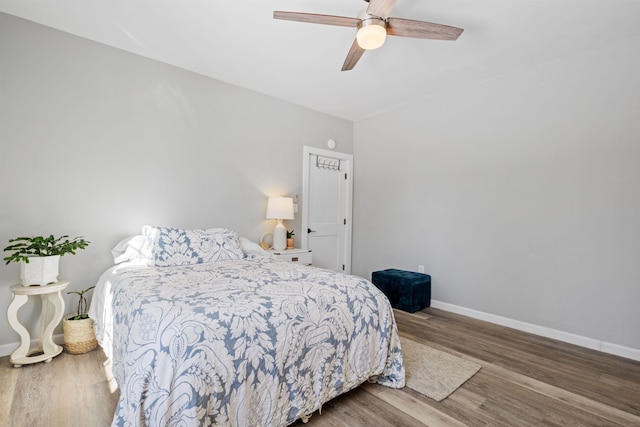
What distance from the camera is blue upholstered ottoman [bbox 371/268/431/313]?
3.61m

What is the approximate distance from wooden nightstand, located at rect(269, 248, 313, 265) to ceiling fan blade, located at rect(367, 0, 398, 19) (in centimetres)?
252

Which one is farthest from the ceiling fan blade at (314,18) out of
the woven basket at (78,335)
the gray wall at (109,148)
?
the woven basket at (78,335)

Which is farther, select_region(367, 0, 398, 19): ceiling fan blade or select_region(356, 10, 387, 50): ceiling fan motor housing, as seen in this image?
select_region(356, 10, 387, 50): ceiling fan motor housing

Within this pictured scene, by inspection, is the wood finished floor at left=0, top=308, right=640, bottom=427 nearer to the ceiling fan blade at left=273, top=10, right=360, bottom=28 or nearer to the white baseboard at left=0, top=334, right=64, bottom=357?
the white baseboard at left=0, top=334, right=64, bottom=357

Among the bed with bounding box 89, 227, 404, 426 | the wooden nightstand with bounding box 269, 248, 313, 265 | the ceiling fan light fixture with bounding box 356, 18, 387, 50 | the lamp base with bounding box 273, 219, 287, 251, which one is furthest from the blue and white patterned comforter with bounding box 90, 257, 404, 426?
the ceiling fan light fixture with bounding box 356, 18, 387, 50

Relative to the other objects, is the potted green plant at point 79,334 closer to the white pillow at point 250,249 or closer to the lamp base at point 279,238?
the white pillow at point 250,249

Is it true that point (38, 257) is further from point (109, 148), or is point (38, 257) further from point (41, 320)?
point (109, 148)

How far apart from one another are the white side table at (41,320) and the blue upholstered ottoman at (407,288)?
10.2 ft

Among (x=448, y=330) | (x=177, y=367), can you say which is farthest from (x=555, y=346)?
(x=177, y=367)

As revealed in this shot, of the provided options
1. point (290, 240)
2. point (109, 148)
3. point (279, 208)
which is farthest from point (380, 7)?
point (290, 240)

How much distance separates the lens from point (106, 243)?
2.79 metres

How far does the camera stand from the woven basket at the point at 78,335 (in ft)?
8.05

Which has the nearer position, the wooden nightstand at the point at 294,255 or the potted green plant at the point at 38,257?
the potted green plant at the point at 38,257

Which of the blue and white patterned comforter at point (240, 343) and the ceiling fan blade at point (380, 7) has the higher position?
the ceiling fan blade at point (380, 7)
